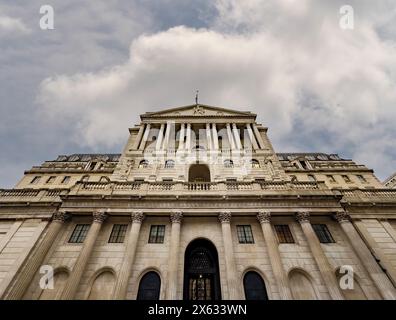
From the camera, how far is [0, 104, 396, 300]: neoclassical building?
12102mm

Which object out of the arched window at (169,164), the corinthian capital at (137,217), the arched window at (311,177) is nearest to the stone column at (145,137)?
the arched window at (169,164)

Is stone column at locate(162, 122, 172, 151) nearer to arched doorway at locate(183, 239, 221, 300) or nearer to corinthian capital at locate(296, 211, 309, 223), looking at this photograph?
arched doorway at locate(183, 239, 221, 300)

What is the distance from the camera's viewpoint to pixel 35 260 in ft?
41.0

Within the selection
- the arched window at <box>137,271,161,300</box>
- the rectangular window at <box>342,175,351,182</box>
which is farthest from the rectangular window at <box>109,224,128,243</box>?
the rectangular window at <box>342,175,351,182</box>

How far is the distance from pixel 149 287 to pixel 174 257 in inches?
102

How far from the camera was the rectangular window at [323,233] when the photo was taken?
14594 mm

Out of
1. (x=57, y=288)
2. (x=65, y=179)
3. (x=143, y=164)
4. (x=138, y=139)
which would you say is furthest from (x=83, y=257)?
(x=65, y=179)

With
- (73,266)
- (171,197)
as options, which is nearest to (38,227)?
(73,266)

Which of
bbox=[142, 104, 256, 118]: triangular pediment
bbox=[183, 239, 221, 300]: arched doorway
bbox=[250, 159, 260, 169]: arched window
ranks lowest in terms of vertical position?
bbox=[183, 239, 221, 300]: arched doorway

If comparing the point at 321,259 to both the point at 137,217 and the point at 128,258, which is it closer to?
the point at 128,258

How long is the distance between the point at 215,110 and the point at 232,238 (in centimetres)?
2035

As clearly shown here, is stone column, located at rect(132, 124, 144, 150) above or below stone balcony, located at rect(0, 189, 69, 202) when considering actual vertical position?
above

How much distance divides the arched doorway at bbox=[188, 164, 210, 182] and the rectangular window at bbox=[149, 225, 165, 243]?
8.28 m

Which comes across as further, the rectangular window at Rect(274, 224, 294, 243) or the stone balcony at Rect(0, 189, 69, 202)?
the stone balcony at Rect(0, 189, 69, 202)
